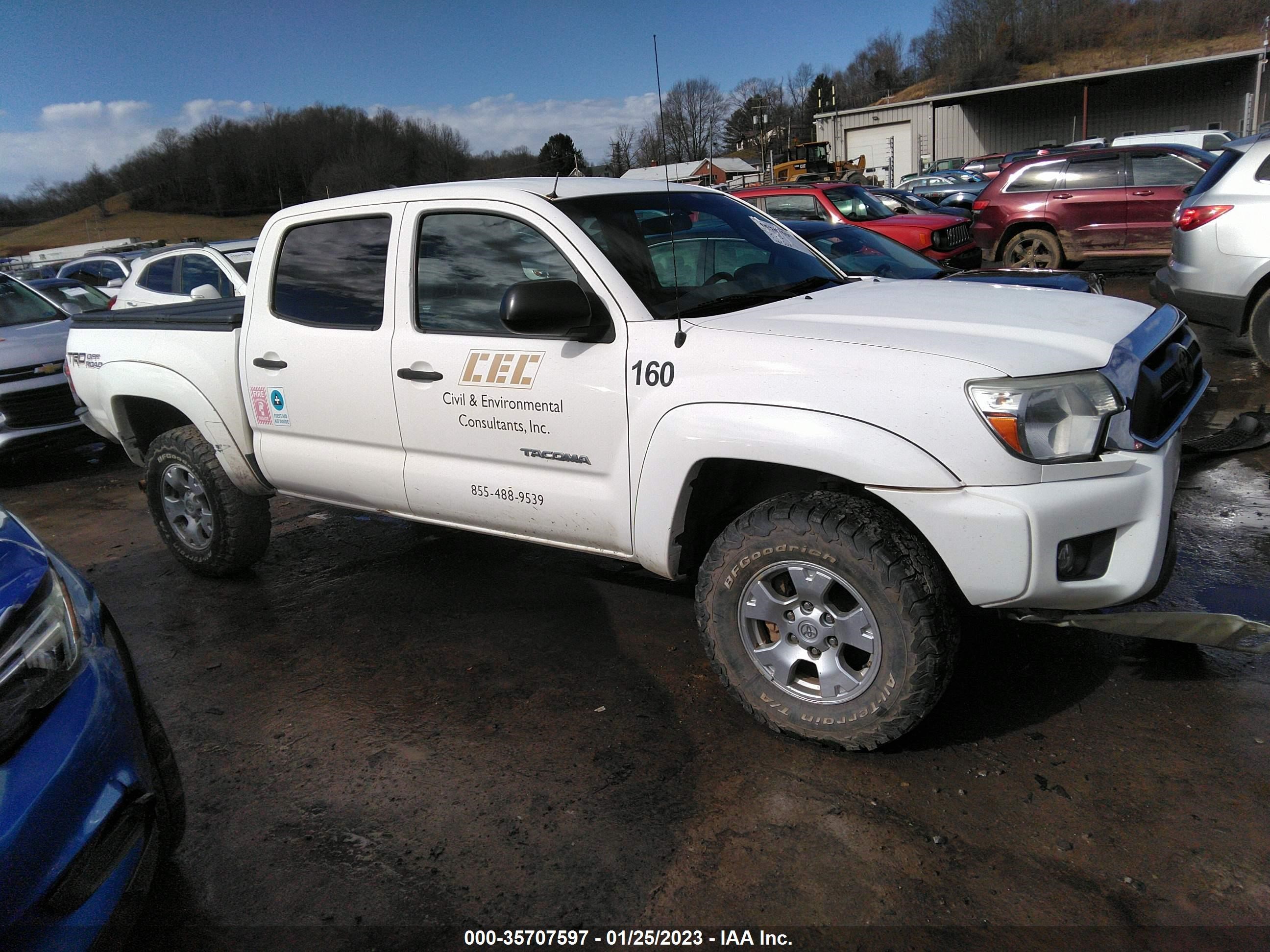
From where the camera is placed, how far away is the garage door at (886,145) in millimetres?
61469

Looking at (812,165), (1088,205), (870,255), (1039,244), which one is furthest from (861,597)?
(812,165)

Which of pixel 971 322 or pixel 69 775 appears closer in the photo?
pixel 69 775

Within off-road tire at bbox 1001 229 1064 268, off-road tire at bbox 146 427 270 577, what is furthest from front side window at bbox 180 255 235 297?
off-road tire at bbox 1001 229 1064 268

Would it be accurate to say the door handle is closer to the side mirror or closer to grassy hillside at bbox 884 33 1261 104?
the side mirror

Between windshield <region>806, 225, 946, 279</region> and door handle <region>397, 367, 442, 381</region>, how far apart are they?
4948mm

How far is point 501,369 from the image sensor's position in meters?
3.48

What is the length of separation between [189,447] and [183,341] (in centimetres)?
55

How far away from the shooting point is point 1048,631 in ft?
12.3

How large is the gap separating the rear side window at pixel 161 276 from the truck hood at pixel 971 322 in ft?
31.8

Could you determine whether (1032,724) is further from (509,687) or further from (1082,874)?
(509,687)

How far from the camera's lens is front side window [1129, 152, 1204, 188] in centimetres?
1191

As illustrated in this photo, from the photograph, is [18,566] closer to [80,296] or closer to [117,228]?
[80,296]

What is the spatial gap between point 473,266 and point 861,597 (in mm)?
2026

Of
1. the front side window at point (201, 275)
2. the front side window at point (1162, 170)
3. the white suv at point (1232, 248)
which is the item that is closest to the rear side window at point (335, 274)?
the white suv at point (1232, 248)
